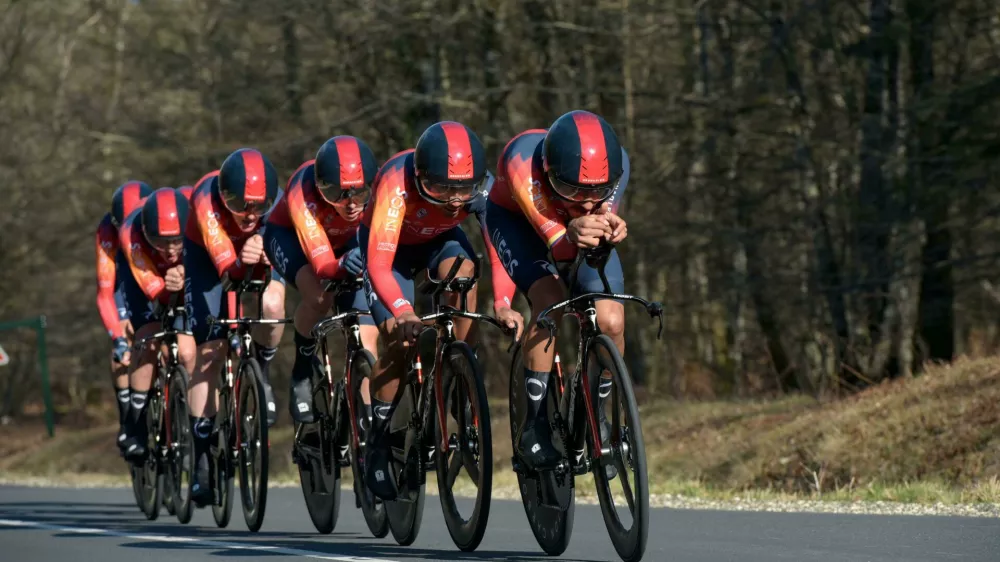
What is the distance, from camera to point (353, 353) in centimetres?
960

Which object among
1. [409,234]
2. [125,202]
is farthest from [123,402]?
[409,234]

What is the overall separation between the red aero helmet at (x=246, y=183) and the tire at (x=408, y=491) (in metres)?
2.97

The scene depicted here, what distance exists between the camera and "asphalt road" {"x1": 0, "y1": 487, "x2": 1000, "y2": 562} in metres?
7.67

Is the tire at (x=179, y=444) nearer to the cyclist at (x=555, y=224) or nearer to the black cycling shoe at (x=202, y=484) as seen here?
the black cycling shoe at (x=202, y=484)

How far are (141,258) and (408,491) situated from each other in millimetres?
5205

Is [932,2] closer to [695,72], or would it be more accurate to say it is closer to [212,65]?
[695,72]

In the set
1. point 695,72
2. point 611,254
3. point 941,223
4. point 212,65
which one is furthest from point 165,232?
point 212,65

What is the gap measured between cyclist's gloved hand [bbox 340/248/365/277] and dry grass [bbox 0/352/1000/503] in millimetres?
3841

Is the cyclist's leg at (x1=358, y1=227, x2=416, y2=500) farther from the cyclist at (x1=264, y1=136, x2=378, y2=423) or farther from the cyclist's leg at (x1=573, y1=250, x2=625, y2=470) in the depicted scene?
the cyclist's leg at (x1=573, y1=250, x2=625, y2=470)

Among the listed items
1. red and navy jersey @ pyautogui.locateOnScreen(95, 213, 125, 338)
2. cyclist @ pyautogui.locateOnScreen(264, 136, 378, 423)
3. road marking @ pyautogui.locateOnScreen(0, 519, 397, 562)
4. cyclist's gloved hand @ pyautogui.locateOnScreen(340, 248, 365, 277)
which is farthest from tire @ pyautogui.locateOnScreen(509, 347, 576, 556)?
red and navy jersey @ pyautogui.locateOnScreen(95, 213, 125, 338)

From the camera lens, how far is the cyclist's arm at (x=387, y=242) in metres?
8.25

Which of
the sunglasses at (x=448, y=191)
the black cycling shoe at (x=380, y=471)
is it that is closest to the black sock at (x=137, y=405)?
the black cycling shoe at (x=380, y=471)

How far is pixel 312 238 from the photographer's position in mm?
9977

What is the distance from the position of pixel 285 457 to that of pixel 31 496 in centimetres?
883
